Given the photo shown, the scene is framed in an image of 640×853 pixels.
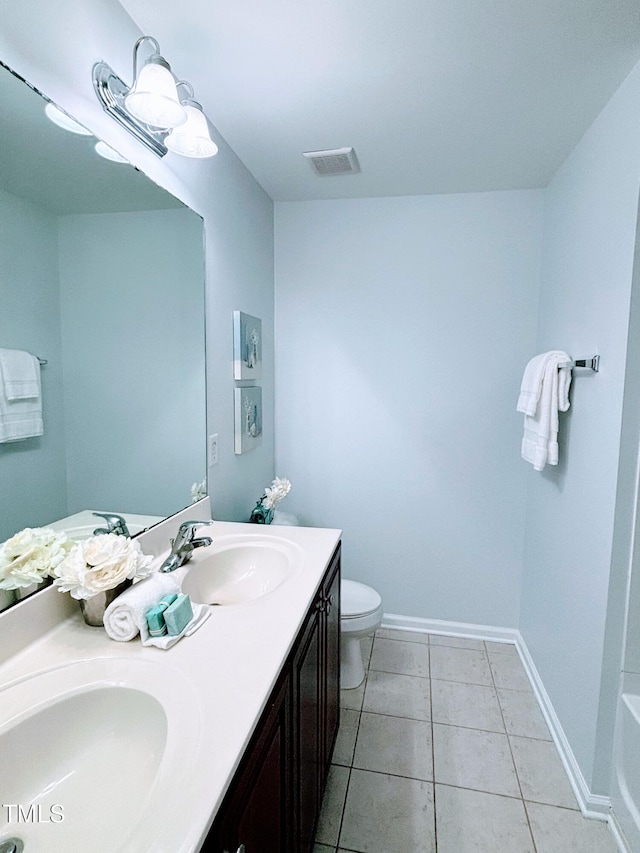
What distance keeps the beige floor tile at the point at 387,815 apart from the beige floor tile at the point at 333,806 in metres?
0.02

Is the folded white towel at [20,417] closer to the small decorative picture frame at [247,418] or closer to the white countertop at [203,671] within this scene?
the white countertop at [203,671]

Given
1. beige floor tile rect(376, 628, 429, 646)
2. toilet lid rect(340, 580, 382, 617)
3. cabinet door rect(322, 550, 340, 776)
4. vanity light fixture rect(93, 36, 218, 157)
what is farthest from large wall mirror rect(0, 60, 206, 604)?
beige floor tile rect(376, 628, 429, 646)

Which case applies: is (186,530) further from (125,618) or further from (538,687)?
(538,687)

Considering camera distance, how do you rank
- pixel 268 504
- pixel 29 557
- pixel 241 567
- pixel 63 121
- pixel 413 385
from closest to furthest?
pixel 29 557
pixel 63 121
pixel 241 567
pixel 268 504
pixel 413 385

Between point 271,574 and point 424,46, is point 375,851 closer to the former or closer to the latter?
point 271,574

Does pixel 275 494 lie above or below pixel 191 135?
below

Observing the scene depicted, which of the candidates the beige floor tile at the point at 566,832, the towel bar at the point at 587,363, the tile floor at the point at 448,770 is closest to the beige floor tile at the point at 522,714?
the tile floor at the point at 448,770

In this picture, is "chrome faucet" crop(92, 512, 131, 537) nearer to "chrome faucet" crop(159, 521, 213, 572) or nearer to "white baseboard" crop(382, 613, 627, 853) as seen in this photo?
"chrome faucet" crop(159, 521, 213, 572)

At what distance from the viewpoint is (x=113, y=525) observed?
1.24 m

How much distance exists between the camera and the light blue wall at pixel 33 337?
3.01 ft

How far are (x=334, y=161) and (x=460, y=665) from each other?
262 cm

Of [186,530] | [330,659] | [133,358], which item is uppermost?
[133,358]

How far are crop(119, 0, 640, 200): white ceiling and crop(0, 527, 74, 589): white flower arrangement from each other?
144 centimetres

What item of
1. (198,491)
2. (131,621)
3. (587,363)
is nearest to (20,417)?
(131,621)
